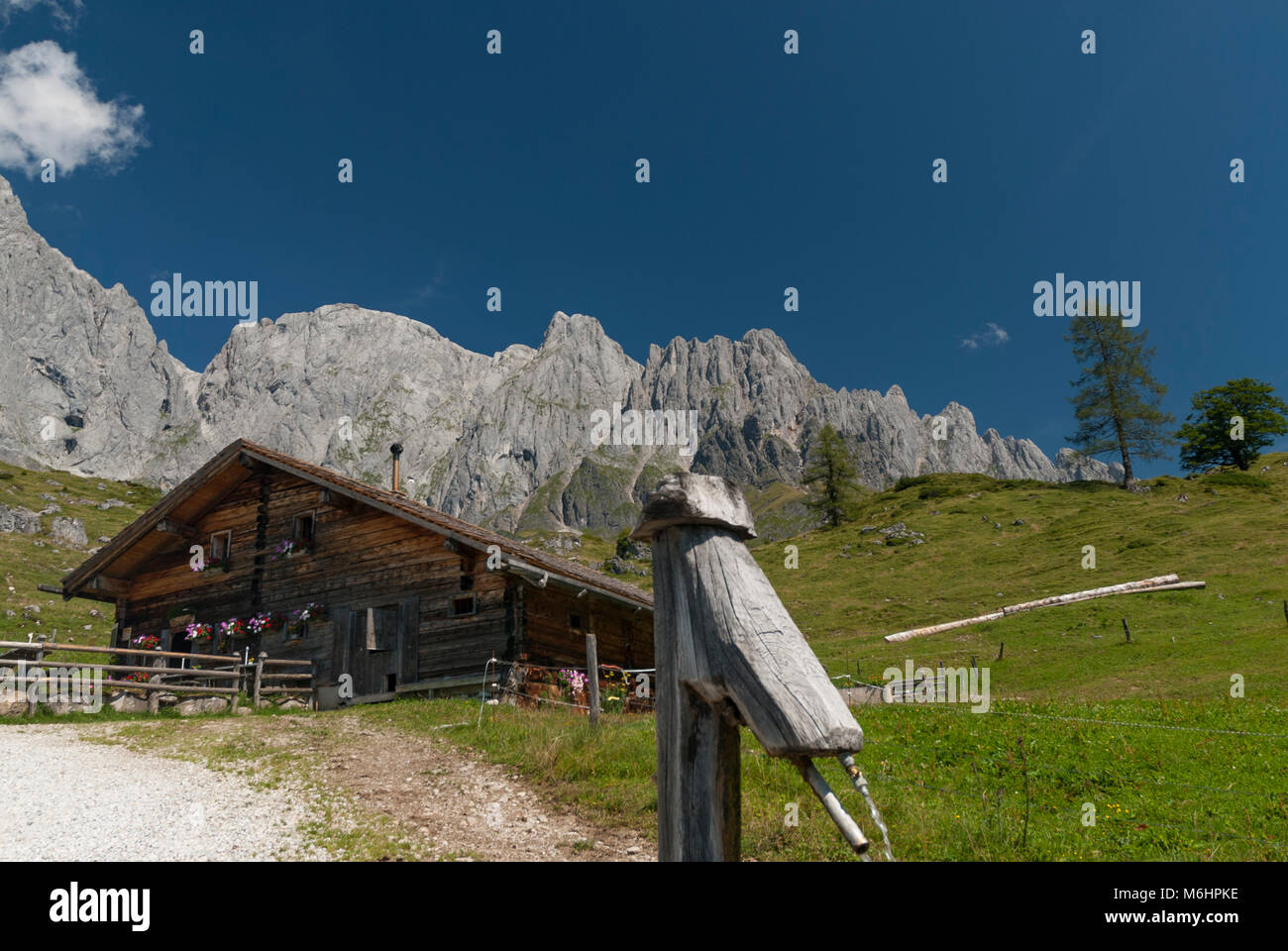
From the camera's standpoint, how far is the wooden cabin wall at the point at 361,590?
2075cm

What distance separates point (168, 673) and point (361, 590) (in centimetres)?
524

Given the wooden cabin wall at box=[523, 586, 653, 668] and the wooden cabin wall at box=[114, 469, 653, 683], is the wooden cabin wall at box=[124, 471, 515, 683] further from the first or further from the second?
the wooden cabin wall at box=[523, 586, 653, 668]

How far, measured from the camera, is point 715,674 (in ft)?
8.44

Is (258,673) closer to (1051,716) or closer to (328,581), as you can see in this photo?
(328,581)

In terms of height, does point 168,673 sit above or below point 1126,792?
above

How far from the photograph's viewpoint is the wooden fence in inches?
669

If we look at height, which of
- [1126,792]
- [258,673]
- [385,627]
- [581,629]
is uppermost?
[385,627]

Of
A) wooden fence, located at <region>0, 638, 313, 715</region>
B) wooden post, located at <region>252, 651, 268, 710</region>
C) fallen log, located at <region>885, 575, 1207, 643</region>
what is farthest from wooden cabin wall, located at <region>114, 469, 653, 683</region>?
fallen log, located at <region>885, 575, 1207, 643</region>

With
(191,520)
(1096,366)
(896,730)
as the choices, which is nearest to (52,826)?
(896,730)

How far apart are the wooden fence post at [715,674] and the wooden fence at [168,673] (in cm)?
1763

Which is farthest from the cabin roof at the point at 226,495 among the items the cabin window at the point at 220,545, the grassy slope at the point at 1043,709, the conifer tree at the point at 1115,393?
the conifer tree at the point at 1115,393

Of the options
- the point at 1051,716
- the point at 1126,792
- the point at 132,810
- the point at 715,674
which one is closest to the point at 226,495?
the point at 132,810

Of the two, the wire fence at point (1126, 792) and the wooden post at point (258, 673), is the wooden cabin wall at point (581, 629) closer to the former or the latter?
Answer: the wooden post at point (258, 673)

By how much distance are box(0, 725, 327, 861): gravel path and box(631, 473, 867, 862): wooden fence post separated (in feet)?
22.8
